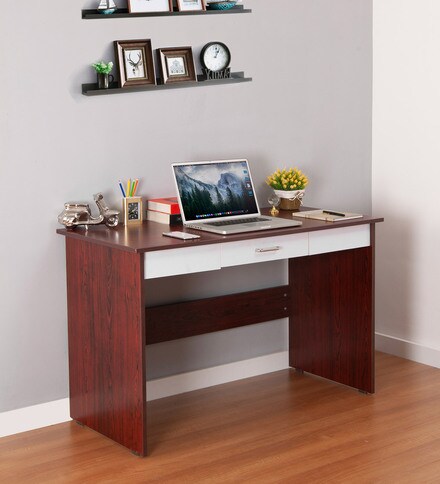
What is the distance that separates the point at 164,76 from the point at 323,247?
0.97 metres

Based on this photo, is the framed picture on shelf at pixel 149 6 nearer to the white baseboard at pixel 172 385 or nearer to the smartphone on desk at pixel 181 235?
the smartphone on desk at pixel 181 235

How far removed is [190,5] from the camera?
3574 millimetres

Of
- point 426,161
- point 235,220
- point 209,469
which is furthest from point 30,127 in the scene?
point 426,161

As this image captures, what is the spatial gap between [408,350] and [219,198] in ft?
4.49

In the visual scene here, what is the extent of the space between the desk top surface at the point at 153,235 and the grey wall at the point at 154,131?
189mm

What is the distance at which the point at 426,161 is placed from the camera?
4.07 metres

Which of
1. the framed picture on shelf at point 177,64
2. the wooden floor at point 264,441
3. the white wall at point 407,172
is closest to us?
the wooden floor at point 264,441

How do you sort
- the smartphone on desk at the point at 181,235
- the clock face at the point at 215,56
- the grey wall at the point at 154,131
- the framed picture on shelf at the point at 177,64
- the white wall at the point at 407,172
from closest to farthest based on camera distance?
the smartphone on desk at the point at 181,235 → the grey wall at the point at 154,131 → the framed picture on shelf at the point at 177,64 → the clock face at the point at 215,56 → the white wall at the point at 407,172

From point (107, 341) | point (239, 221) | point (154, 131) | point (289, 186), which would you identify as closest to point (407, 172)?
point (289, 186)

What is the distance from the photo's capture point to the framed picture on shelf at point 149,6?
342cm

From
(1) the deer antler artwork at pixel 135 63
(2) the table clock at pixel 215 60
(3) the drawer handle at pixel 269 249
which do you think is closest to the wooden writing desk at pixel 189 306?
(3) the drawer handle at pixel 269 249

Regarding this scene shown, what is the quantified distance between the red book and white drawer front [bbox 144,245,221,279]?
352mm

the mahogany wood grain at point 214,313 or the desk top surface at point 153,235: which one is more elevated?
the desk top surface at point 153,235

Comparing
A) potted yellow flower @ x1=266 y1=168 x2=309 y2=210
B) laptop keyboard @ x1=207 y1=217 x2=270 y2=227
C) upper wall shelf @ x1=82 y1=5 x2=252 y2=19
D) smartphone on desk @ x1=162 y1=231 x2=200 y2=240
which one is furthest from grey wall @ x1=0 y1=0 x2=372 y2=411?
smartphone on desk @ x1=162 y1=231 x2=200 y2=240
